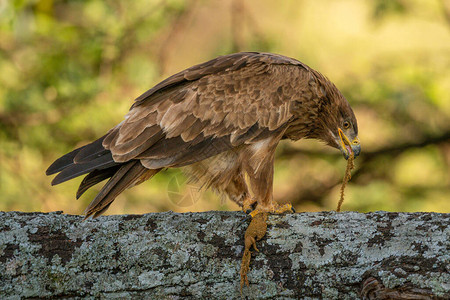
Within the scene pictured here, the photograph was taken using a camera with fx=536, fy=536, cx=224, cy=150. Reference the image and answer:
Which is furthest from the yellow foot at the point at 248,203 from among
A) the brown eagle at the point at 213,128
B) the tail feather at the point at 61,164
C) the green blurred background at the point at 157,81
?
the green blurred background at the point at 157,81

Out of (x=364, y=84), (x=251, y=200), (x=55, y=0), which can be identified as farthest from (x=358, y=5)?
(x=251, y=200)

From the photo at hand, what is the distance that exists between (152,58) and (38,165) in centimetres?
192

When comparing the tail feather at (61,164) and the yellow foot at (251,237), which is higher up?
the tail feather at (61,164)

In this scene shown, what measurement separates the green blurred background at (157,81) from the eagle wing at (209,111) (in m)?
2.27

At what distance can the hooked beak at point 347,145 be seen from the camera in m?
4.18

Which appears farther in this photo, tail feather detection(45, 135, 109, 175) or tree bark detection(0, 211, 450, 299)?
tail feather detection(45, 135, 109, 175)

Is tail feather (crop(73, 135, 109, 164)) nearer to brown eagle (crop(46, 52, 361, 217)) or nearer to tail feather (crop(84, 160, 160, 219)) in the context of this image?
brown eagle (crop(46, 52, 361, 217))

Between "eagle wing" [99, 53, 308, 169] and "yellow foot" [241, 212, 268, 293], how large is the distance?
0.84 meters

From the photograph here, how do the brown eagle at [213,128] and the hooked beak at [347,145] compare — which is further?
the hooked beak at [347,145]

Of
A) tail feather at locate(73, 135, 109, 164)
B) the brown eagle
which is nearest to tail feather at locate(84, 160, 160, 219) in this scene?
the brown eagle

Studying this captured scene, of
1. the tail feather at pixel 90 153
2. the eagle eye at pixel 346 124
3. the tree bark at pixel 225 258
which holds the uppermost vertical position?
the eagle eye at pixel 346 124

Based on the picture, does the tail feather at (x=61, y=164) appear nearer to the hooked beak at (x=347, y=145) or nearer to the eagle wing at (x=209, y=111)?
the eagle wing at (x=209, y=111)

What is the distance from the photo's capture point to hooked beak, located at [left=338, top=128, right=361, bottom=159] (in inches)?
165

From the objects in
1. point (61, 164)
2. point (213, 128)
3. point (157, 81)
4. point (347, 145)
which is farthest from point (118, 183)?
point (157, 81)
